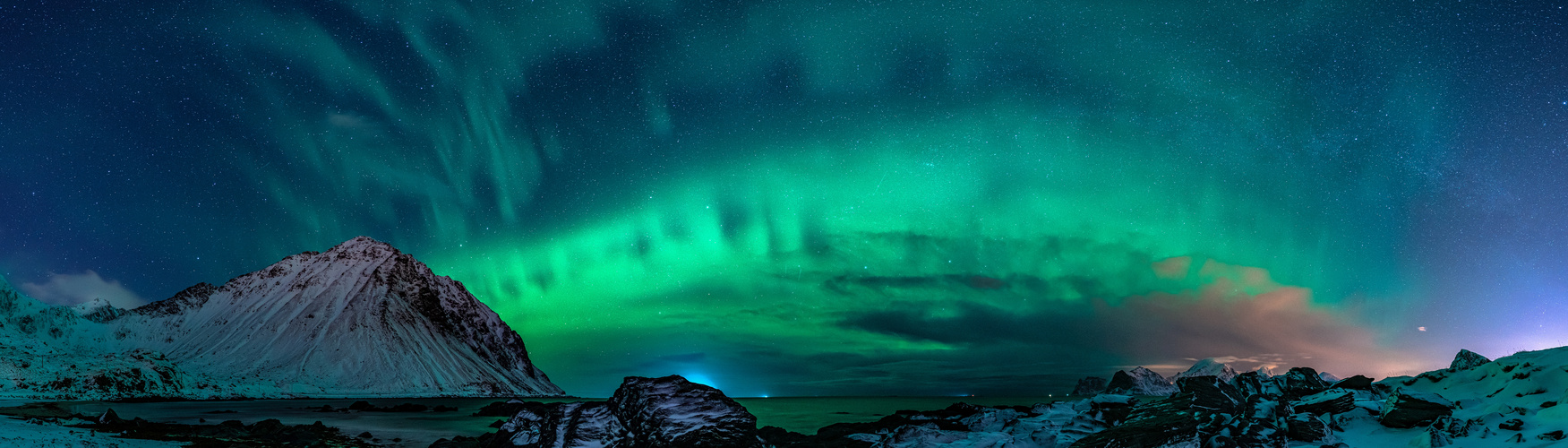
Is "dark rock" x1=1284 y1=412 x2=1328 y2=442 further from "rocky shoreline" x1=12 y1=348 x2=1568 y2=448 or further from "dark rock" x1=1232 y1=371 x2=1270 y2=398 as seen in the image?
"dark rock" x1=1232 y1=371 x2=1270 y2=398

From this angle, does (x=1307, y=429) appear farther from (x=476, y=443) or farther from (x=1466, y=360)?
(x=476, y=443)

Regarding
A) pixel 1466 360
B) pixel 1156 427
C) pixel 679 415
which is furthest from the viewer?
pixel 679 415

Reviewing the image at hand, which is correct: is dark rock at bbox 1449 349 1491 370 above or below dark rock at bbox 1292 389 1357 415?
above

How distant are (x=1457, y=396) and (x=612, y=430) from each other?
27938mm

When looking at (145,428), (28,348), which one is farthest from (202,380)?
(145,428)

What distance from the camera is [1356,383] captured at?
23.1 m

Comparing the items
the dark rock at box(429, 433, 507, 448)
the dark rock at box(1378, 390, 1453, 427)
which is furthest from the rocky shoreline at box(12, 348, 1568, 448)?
the dark rock at box(429, 433, 507, 448)

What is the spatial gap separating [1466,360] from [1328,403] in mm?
5290

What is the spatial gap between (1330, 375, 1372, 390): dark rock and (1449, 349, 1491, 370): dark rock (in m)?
2.15

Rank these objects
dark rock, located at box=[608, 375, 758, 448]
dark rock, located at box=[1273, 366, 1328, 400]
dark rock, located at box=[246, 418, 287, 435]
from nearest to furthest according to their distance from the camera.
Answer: dark rock, located at box=[1273, 366, 1328, 400] → dark rock, located at box=[608, 375, 758, 448] → dark rock, located at box=[246, 418, 287, 435]

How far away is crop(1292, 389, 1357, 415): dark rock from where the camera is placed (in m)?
19.7

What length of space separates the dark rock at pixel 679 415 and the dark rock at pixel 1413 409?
2007 centimetres

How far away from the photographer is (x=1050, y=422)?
26.4 metres

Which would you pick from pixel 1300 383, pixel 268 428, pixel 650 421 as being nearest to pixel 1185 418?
pixel 1300 383
